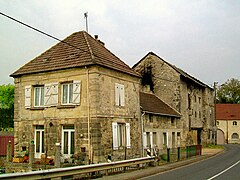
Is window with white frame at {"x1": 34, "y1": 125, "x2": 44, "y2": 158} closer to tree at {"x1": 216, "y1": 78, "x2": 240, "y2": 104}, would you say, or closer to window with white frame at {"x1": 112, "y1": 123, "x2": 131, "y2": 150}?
window with white frame at {"x1": 112, "y1": 123, "x2": 131, "y2": 150}

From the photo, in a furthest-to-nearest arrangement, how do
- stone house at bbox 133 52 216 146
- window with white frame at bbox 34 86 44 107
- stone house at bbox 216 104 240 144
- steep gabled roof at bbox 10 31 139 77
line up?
stone house at bbox 216 104 240 144 < stone house at bbox 133 52 216 146 < window with white frame at bbox 34 86 44 107 < steep gabled roof at bbox 10 31 139 77

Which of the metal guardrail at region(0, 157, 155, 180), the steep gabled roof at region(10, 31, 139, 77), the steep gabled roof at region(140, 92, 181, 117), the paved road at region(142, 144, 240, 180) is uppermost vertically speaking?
the steep gabled roof at region(10, 31, 139, 77)

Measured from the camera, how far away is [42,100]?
23.8 m

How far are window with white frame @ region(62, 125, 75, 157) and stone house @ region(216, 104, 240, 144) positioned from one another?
56.7 metres

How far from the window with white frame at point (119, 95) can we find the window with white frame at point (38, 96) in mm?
5018

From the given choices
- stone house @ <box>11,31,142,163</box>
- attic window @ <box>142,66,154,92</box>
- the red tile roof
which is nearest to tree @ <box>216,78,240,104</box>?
the red tile roof

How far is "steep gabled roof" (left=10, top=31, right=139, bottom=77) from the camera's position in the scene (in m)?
22.3

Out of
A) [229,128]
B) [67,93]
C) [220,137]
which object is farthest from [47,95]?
[229,128]

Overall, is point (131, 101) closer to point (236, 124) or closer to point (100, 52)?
point (100, 52)

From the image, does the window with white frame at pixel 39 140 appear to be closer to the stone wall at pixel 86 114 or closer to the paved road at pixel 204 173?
the stone wall at pixel 86 114

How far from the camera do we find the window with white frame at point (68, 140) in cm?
2191

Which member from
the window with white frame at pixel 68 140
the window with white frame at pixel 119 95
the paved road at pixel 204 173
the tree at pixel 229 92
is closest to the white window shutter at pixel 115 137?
the window with white frame at pixel 119 95

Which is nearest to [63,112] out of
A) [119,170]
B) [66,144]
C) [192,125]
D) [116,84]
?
[66,144]

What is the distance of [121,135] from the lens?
78.2 feet
